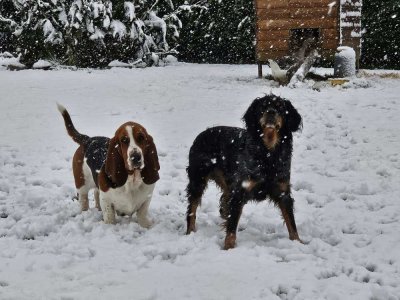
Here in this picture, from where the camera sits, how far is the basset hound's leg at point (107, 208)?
4.49 metres

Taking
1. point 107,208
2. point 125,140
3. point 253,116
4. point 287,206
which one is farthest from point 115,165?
point 287,206

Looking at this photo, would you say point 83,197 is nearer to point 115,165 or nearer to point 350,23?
point 115,165

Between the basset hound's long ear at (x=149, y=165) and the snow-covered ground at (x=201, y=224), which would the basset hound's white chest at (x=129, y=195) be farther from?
the snow-covered ground at (x=201, y=224)

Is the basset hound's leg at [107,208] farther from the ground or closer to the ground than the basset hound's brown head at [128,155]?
closer to the ground

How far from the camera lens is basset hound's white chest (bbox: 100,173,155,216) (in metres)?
4.45

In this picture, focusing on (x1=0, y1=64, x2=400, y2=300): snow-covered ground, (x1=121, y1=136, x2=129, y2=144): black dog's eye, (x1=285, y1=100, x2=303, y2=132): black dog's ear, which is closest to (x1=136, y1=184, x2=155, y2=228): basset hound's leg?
(x1=0, y1=64, x2=400, y2=300): snow-covered ground

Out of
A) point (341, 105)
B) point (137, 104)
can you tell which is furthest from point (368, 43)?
point (137, 104)

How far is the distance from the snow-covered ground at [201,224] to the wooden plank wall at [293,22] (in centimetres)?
429

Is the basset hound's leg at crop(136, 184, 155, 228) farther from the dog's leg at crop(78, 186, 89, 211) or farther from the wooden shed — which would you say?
the wooden shed

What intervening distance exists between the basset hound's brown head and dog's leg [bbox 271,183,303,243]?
1115mm

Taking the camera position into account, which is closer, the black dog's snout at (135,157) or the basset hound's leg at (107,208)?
the black dog's snout at (135,157)

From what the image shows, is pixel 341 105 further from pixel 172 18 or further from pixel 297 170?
pixel 172 18

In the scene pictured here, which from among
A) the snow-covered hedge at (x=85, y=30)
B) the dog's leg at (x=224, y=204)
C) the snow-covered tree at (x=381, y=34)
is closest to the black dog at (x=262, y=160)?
the dog's leg at (x=224, y=204)

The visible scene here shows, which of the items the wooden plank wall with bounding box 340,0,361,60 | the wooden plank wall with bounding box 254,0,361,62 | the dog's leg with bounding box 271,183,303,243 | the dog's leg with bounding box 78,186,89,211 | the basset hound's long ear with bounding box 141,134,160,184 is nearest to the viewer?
the dog's leg with bounding box 271,183,303,243
